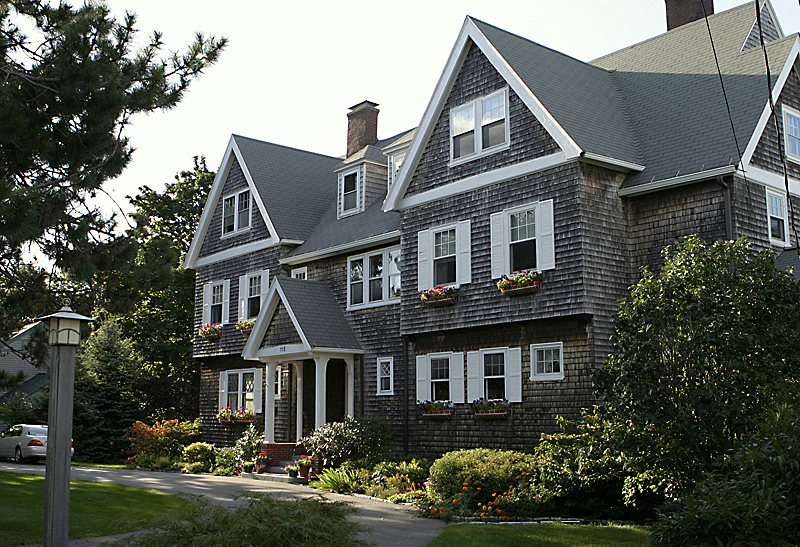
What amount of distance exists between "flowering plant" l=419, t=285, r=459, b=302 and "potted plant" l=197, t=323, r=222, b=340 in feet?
32.9

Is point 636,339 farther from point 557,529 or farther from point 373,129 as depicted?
point 373,129

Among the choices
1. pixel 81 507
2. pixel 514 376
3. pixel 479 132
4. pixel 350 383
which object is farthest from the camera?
pixel 350 383

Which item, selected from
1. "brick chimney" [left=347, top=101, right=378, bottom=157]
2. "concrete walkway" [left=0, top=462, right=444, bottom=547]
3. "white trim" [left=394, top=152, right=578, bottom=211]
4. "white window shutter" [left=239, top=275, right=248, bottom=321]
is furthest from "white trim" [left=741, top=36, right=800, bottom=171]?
"white window shutter" [left=239, top=275, right=248, bottom=321]

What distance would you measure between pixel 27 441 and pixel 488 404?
57.6 ft

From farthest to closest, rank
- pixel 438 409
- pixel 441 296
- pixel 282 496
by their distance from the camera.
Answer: pixel 438 409 → pixel 441 296 → pixel 282 496

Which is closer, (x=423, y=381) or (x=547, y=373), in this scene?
(x=547, y=373)

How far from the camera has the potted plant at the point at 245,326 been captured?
84.5 ft

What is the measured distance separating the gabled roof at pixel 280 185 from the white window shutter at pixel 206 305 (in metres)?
1.51

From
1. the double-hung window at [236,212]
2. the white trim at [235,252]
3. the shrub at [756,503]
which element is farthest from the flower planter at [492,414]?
the double-hung window at [236,212]

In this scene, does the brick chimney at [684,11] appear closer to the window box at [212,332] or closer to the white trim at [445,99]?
the white trim at [445,99]

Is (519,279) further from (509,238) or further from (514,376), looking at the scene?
(514,376)

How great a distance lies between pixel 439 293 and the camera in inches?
765

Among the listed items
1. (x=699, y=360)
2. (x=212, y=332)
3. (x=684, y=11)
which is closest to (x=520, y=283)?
(x=699, y=360)

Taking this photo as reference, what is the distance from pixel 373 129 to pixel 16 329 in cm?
1575
